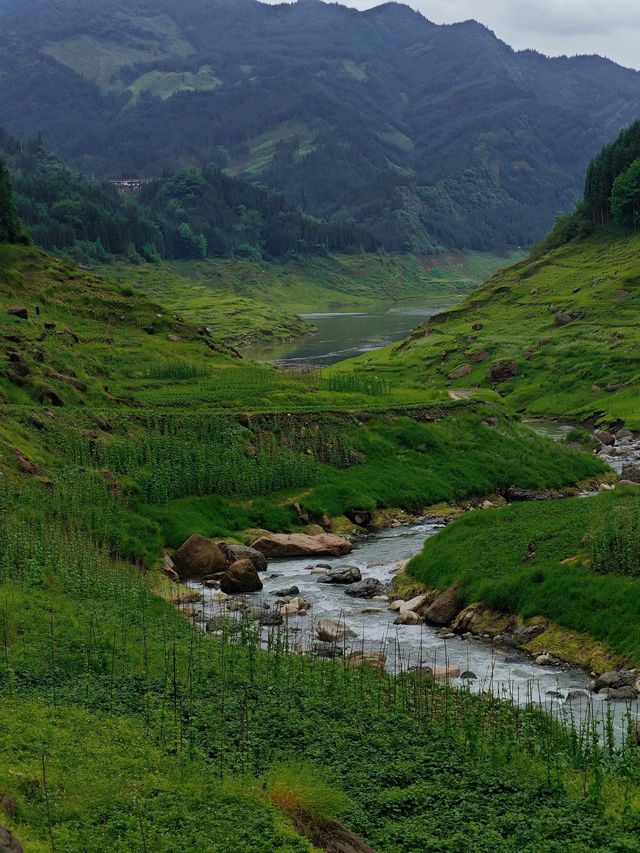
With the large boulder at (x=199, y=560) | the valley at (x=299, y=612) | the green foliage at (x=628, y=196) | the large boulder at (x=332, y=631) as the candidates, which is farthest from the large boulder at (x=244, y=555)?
the green foliage at (x=628, y=196)

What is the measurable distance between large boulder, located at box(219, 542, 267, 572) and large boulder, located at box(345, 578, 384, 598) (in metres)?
6.08

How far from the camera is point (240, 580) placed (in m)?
47.8

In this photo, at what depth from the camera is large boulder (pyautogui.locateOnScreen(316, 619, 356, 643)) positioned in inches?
1516

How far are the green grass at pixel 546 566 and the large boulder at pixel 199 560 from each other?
10253 mm

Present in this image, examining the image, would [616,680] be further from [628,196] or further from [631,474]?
[628,196]

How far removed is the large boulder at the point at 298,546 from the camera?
56.0 meters

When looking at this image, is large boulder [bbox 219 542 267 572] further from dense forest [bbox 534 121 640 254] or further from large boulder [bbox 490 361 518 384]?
dense forest [bbox 534 121 640 254]

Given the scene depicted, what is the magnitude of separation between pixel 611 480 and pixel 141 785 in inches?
2554

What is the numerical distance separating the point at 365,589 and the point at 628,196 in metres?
147

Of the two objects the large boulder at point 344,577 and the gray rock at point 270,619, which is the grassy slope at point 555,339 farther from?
the gray rock at point 270,619

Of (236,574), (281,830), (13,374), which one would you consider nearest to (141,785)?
(281,830)

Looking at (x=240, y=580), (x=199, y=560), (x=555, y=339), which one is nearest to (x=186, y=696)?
(x=240, y=580)

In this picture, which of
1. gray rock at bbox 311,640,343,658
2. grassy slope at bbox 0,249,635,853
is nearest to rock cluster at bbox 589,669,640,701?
grassy slope at bbox 0,249,635,853

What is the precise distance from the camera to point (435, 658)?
35875 mm
